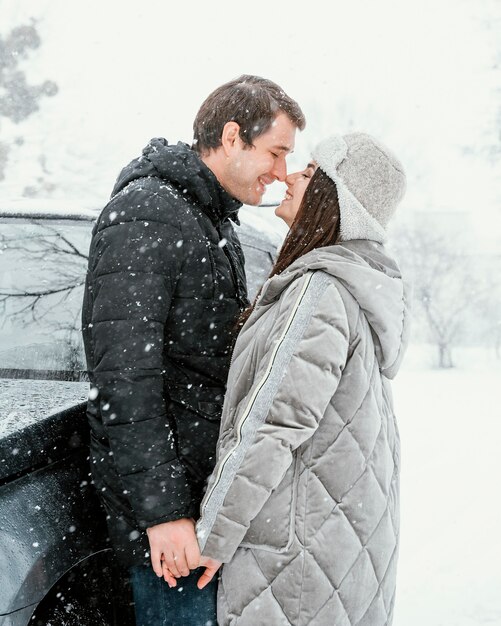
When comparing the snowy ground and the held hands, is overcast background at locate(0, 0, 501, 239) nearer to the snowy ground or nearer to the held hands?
the snowy ground

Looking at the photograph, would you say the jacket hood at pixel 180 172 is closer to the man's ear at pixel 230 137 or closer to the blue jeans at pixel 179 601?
the man's ear at pixel 230 137

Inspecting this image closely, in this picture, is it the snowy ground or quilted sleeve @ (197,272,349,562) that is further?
the snowy ground

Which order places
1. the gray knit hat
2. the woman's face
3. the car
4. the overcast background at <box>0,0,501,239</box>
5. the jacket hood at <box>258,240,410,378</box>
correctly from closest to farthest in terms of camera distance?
the car, the jacket hood at <box>258,240,410,378</box>, the gray knit hat, the woman's face, the overcast background at <box>0,0,501,239</box>

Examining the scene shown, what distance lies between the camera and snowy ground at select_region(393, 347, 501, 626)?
139 inches

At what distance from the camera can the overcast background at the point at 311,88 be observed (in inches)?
755

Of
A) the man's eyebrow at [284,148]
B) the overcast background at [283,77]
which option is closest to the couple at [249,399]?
the man's eyebrow at [284,148]

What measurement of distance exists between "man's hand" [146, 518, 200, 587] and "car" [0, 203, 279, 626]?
0.22 meters

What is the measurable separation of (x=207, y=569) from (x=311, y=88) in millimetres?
22702

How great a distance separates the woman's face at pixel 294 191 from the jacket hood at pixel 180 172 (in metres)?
0.20

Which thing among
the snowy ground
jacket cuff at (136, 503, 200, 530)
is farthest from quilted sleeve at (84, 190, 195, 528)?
the snowy ground

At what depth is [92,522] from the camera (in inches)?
69.6

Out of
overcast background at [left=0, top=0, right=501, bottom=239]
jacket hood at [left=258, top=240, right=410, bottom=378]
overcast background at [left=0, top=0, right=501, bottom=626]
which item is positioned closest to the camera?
jacket hood at [left=258, top=240, right=410, bottom=378]

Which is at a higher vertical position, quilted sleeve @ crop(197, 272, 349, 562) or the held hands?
quilted sleeve @ crop(197, 272, 349, 562)

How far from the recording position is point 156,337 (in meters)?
1.65
